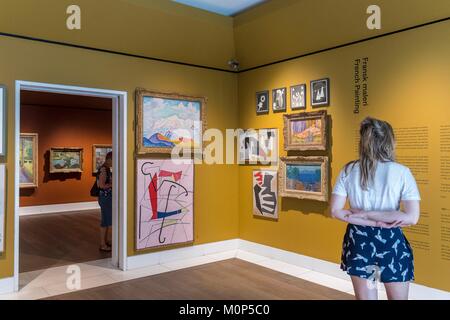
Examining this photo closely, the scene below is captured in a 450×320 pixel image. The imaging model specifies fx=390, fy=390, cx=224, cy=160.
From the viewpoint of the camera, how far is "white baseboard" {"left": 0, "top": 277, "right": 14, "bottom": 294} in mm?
4047

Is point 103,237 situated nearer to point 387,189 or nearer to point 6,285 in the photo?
point 6,285

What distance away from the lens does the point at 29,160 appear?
32.3 feet

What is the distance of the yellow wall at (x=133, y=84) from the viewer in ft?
13.5

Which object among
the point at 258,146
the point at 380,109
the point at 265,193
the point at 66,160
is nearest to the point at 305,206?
the point at 265,193

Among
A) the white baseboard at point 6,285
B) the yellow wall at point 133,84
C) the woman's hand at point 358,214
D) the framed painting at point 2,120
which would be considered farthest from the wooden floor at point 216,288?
the woman's hand at point 358,214

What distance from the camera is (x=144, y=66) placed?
5070 mm

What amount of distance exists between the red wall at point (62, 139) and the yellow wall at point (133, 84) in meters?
6.16

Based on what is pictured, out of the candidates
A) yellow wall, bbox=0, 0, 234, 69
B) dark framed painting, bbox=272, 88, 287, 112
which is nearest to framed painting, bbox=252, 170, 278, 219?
dark framed painting, bbox=272, 88, 287, 112

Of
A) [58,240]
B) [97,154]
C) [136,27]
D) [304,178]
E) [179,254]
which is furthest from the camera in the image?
[97,154]

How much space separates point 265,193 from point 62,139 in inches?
275

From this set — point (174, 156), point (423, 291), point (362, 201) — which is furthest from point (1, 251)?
point (423, 291)

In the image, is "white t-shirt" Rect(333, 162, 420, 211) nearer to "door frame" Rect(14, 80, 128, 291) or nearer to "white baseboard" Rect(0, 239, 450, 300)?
"white baseboard" Rect(0, 239, 450, 300)

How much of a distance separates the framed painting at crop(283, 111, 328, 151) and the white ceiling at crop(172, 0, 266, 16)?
160 centimetres

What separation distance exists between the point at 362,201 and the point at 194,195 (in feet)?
11.5
